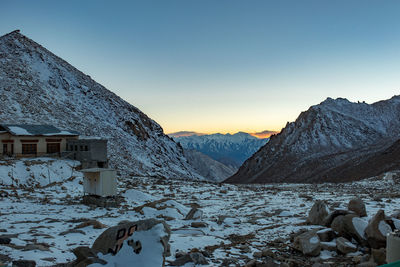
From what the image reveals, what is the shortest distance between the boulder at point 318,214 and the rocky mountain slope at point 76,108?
4580 cm

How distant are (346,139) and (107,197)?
11268cm

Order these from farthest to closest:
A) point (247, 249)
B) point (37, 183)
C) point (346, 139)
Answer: point (346, 139), point (37, 183), point (247, 249)

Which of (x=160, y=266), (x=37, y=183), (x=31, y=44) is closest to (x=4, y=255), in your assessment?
(x=160, y=266)

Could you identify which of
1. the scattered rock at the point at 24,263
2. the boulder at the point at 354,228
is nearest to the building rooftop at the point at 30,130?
the scattered rock at the point at 24,263

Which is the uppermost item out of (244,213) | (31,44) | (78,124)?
(31,44)

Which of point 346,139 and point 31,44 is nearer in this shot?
point 31,44

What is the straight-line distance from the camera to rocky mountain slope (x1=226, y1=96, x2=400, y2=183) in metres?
94.4

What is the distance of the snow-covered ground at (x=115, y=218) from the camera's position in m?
11.4

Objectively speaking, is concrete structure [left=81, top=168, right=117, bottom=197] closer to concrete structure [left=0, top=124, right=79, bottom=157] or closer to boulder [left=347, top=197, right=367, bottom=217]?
boulder [left=347, top=197, right=367, bottom=217]

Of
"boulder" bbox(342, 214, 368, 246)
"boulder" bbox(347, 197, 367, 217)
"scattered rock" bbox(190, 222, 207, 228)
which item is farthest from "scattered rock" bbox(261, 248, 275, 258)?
"boulder" bbox(347, 197, 367, 217)

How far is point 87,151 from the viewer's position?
38.8 metres

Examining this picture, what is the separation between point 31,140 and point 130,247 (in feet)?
115

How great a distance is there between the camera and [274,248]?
12680 mm

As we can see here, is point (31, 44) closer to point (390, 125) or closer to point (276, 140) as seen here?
point (276, 140)
